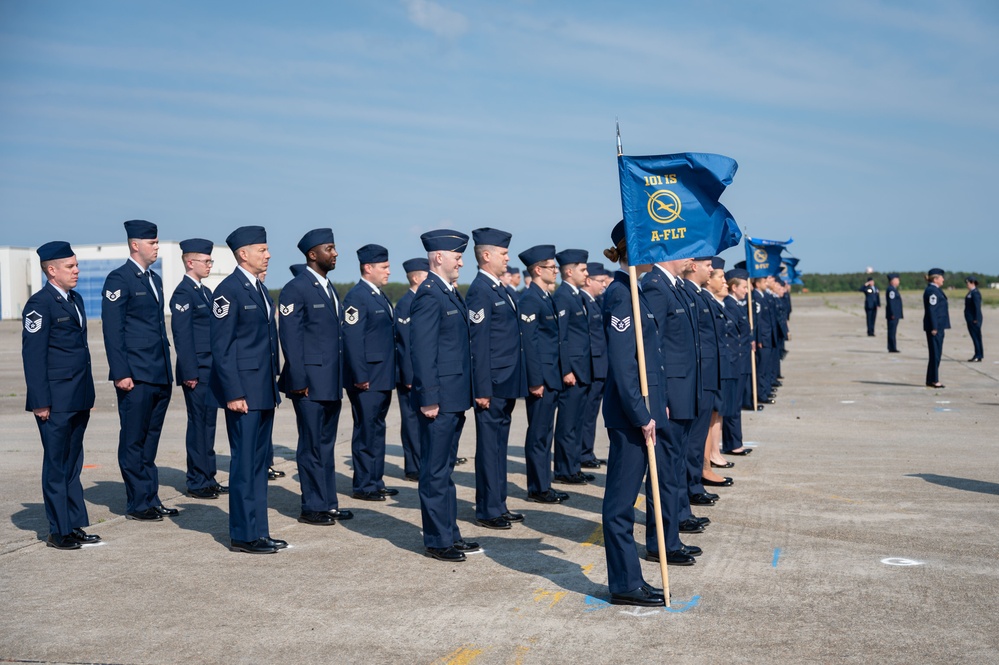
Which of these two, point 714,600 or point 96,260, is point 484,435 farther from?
point 96,260

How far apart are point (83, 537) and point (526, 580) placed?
3397 mm

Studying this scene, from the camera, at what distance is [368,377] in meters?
9.55

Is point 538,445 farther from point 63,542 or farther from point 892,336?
point 892,336

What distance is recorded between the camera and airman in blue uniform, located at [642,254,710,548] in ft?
23.0

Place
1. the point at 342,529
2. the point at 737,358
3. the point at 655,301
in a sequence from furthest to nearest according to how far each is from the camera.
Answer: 1. the point at 737,358
2. the point at 342,529
3. the point at 655,301

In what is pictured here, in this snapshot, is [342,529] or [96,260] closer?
[342,529]

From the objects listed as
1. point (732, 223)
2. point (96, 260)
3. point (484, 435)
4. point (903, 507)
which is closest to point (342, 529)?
point (484, 435)

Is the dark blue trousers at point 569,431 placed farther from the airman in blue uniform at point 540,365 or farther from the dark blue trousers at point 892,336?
the dark blue trousers at point 892,336

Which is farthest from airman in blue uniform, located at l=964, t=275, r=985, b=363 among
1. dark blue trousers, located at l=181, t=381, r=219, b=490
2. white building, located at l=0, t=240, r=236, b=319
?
white building, located at l=0, t=240, r=236, b=319

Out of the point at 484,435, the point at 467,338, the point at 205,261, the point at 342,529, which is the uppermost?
the point at 205,261

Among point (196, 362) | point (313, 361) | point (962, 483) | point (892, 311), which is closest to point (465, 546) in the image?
point (313, 361)

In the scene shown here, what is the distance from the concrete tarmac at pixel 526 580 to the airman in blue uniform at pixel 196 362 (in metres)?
0.35

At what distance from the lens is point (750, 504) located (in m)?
8.87

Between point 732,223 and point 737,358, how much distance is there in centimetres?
453
